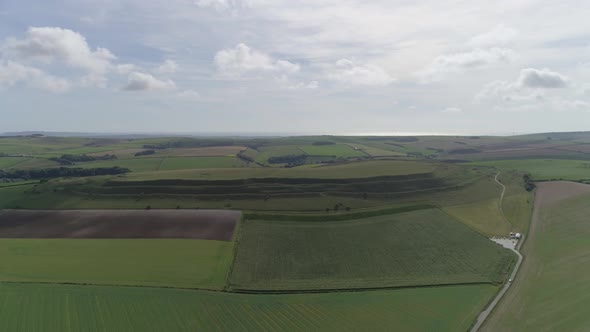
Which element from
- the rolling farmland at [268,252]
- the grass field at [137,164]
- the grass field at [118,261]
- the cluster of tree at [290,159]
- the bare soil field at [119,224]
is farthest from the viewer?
the cluster of tree at [290,159]

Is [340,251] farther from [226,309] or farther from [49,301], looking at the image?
[49,301]

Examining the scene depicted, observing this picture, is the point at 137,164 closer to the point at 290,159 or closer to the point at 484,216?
the point at 290,159

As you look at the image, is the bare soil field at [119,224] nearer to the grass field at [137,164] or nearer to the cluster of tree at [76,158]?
the grass field at [137,164]

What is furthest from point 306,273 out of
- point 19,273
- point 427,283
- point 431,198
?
point 431,198

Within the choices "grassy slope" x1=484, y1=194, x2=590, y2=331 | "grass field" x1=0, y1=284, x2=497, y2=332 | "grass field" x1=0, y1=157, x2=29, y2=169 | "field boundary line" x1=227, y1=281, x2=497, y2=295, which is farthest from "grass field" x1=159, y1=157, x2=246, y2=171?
"grassy slope" x1=484, y1=194, x2=590, y2=331

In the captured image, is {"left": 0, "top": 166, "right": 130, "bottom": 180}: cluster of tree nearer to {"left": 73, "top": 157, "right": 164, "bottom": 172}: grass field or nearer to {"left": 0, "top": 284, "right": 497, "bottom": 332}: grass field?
{"left": 73, "top": 157, "right": 164, "bottom": 172}: grass field

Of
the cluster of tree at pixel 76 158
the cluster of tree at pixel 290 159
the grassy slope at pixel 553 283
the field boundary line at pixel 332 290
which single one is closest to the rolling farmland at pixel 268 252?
the field boundary line at pixel 332 290

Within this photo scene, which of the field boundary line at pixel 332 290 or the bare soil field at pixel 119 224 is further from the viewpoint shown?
the bare soil field at pixel 119 224

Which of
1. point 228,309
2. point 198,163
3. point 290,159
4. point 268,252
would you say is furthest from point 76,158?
point 228,309
